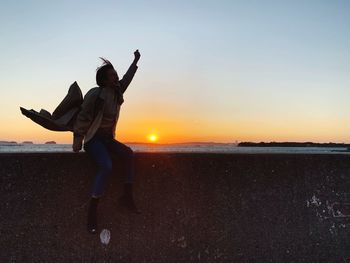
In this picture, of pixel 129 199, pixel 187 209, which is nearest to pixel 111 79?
pixel 129 199

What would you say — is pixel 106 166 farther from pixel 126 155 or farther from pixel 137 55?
pixel 137 55

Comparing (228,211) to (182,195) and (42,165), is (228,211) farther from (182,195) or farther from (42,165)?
(42,165)

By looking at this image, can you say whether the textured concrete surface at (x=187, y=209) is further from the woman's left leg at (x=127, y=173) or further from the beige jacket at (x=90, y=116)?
the beige jacket at (x=90, y=116)

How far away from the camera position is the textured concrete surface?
4.62 metres

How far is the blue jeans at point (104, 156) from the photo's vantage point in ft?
15.0

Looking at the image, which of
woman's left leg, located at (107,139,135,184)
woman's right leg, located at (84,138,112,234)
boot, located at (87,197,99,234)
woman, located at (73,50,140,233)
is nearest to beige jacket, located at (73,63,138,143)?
woman, located at (73,50,140,233)

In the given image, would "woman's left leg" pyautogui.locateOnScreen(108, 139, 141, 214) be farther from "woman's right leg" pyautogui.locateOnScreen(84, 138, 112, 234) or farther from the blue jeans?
"woman's right leg" pyautogui.locateOnScreen(84, 138, 112, 234)

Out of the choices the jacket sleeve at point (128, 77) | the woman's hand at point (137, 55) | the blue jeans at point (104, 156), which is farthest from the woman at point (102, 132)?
the woman's hand at point (137, 55)

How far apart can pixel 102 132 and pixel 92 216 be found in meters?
0.88

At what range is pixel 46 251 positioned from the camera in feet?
15.0

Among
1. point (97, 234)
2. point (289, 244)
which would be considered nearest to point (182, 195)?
point (97, 234)

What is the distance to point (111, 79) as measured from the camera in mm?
4801

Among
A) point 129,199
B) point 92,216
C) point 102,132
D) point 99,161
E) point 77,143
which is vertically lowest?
point 92,216

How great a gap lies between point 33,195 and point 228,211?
6.92 ft
